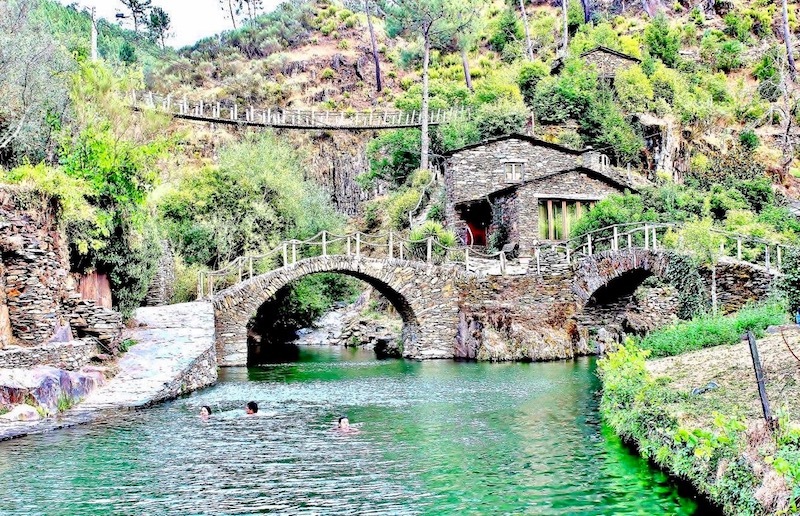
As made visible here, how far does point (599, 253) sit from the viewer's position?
29.9m

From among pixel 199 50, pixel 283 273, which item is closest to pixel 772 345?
pixel 283 273

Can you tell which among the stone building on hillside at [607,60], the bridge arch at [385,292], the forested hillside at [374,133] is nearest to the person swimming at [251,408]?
the forested hillside at [374,133]

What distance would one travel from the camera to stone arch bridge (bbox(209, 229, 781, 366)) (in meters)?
28.6

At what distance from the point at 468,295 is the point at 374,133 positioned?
96.9 feet

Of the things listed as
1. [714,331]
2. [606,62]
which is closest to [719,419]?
[714,331]

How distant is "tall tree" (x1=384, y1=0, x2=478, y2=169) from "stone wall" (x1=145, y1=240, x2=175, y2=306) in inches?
712

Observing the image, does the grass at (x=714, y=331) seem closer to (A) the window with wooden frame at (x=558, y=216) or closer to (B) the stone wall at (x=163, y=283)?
(A) the window with wooden frame at (x=558, y=216)

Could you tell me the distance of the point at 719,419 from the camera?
327 inches

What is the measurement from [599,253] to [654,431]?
62.5 ft

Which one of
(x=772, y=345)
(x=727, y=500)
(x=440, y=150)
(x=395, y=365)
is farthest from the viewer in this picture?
(x=440, y=150)

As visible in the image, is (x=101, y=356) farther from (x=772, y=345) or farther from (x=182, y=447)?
(x=772, y=345)

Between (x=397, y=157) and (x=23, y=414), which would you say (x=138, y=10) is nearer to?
(x=397, y=157)

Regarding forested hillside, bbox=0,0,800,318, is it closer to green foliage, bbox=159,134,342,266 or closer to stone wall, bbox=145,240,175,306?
green foliage, bbox=159,134,342,266

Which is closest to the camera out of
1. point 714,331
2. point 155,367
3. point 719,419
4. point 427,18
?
point 719,419
